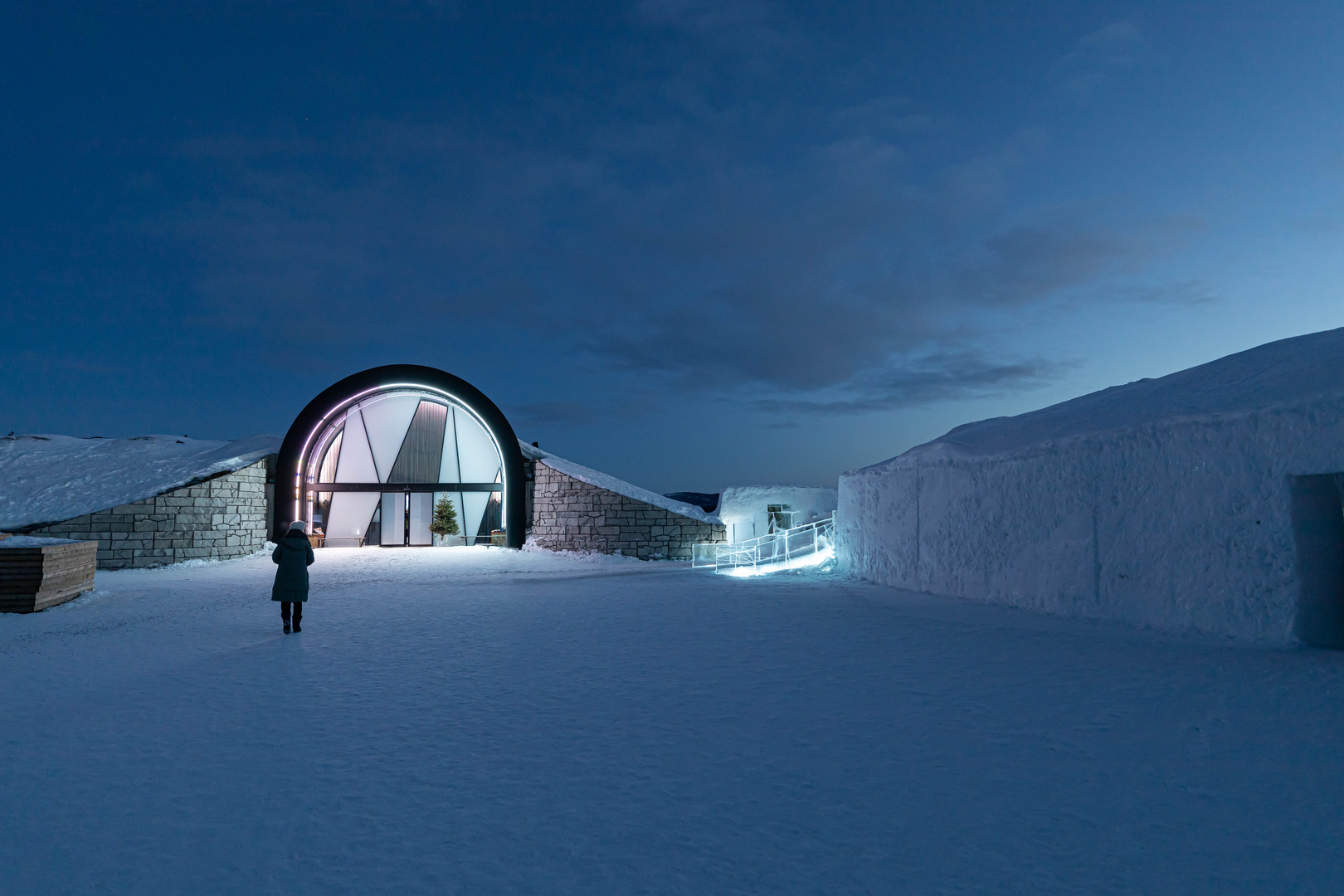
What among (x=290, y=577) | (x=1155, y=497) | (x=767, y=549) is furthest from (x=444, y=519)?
(x=1155, y=497)

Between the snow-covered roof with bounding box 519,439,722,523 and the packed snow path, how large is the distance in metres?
12.1

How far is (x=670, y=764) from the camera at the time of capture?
400 centimetres

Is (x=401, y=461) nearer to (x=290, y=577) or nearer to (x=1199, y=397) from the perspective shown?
(x=290, y=577)

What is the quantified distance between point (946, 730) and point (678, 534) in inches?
610

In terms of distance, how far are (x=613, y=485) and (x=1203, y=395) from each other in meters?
15.4

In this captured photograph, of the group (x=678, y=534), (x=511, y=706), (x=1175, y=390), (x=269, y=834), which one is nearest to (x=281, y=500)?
(x=678, y=534)

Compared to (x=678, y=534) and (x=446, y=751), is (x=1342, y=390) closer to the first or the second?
(x=446, y=751)

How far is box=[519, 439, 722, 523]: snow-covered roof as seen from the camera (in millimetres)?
20047

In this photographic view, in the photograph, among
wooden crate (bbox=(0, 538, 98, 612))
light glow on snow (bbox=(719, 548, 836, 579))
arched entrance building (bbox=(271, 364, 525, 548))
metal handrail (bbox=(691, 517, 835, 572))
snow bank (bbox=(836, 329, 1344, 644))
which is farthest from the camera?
arched entrance building (bbox=(271, 364, 525, 548))

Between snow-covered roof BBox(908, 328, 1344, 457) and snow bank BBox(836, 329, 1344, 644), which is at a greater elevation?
snow-covered roof BBox(908, 328, 1344, 457)

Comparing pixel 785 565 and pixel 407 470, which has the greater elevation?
pixel 407 470

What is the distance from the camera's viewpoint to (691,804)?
3.47 meters

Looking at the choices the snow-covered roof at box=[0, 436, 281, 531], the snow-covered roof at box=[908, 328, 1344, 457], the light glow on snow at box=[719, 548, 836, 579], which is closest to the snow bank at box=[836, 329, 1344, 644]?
the snow-covered roof at box=[908, 328, 1344, 457]

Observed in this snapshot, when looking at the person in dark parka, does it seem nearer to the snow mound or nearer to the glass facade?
the snow mound
